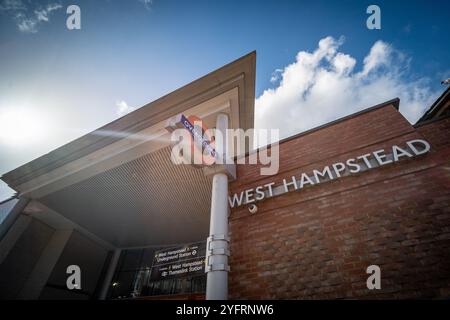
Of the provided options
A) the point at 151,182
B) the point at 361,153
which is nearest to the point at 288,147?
the point at 361,153

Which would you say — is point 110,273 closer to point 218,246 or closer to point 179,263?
point 179,263

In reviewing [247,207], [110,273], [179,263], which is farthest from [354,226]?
[110,273]

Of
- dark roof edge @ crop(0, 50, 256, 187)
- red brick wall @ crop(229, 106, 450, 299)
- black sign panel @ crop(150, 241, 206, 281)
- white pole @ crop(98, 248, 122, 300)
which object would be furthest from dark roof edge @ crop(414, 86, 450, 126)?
white pole @ crop(98, 248, 122, 300)

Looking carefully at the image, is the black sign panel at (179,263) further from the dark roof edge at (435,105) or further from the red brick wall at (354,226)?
the dark roof edge at (435,105)

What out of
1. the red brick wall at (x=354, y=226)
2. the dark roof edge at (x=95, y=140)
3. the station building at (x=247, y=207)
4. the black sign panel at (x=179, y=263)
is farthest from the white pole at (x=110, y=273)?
the red brick wall at (x=354, y=226)

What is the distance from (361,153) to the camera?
467 cm

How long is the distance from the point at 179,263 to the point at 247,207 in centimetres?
493

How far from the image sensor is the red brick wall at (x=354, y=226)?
336 cm

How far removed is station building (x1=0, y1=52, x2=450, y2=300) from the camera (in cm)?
363

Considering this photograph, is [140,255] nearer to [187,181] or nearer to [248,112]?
[187,181]

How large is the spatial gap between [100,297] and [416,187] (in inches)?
510

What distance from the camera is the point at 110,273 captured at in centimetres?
1155

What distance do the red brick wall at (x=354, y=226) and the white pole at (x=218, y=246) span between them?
1.57 feet

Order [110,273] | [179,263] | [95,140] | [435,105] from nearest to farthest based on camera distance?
[435,105]
[95,140]
[179,263]
[110,273]
